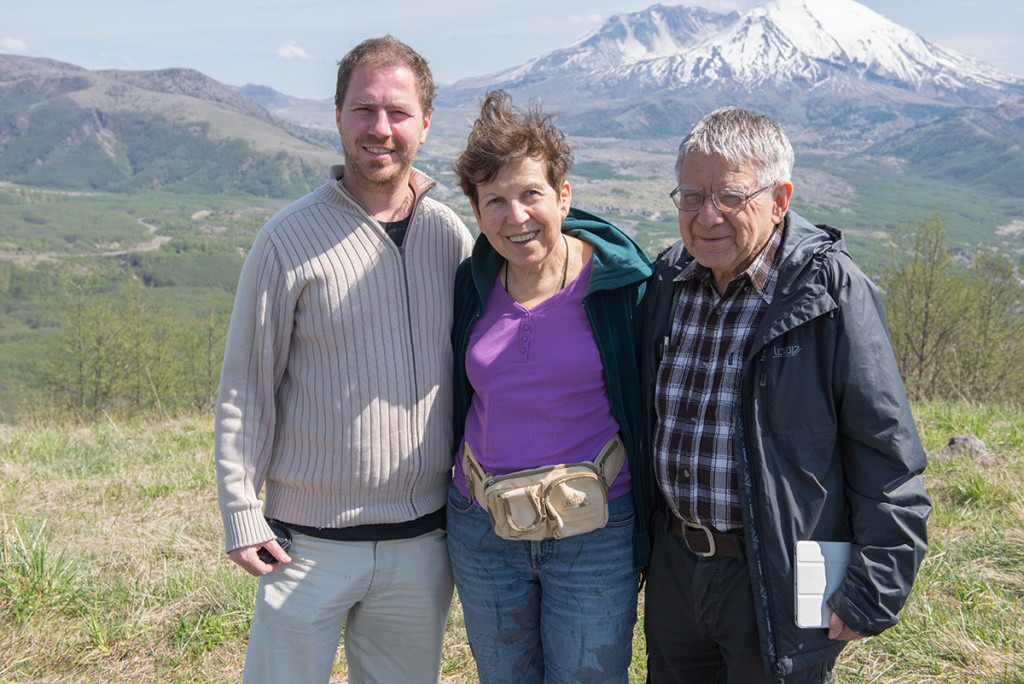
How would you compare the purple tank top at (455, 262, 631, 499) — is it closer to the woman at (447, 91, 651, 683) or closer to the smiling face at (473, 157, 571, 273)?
the woman at (447, 91, 651, 683)

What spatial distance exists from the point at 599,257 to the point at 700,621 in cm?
130

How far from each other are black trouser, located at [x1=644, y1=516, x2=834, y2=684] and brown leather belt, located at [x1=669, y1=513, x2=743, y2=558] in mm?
27

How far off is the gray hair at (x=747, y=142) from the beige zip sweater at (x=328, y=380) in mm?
1159

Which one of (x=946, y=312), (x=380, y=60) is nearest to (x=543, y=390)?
(x=380, y=60)

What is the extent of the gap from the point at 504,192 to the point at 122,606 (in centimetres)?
297

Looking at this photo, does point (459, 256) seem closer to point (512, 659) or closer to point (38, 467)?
point (512, 659)

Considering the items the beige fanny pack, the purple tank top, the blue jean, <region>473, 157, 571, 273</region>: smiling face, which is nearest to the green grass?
the blue jean

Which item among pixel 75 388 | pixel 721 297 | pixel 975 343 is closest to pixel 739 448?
pixel 721 297

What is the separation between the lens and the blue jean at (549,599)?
247 cm

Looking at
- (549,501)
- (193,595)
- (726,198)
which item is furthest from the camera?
(193,595)

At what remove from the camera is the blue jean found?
2.47 metres

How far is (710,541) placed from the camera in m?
2.33

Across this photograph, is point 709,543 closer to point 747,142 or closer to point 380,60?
point 747,142

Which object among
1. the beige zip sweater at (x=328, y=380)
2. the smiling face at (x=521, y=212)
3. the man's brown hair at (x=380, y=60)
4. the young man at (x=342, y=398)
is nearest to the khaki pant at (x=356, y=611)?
the young man at (x=342, y=398)
